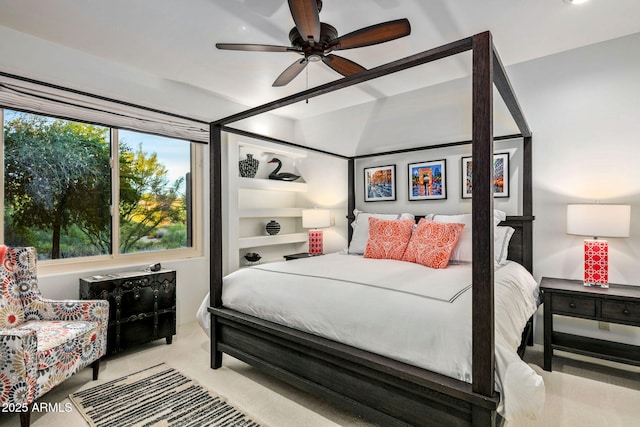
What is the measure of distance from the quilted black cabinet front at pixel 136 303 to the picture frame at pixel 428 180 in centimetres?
276

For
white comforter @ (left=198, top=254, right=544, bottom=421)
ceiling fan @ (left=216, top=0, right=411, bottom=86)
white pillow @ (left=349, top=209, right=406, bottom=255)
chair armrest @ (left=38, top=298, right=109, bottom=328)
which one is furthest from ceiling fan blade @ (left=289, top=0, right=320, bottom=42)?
chair armrest @ (left=38, top=298, right=109, bottom=328)

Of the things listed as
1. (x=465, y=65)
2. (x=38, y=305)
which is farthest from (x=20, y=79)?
(x=465, y=65)

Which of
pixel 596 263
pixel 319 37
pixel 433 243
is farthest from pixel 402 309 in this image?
pixel 596 263

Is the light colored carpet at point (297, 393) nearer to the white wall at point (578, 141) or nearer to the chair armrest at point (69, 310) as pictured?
A: the chair armrest at point (69, 310)

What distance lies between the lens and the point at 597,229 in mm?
2504

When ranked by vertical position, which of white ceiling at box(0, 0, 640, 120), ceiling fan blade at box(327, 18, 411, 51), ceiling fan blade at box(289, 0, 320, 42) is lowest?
ceiling fan blade at box(289, 0, 320, 42)

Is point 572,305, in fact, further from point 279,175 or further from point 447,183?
point 279,175

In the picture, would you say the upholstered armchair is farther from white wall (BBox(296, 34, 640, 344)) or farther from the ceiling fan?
white wall (BBox(296, 34, 640, 344))

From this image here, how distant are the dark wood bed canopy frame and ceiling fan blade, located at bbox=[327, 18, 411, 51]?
1.64 ft

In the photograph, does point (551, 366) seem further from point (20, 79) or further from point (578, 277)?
point (20, 79)

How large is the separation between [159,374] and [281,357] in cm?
106

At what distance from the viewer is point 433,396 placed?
1.54 meters

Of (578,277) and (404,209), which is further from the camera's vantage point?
(404,209)

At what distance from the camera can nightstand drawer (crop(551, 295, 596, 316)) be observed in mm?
2461
